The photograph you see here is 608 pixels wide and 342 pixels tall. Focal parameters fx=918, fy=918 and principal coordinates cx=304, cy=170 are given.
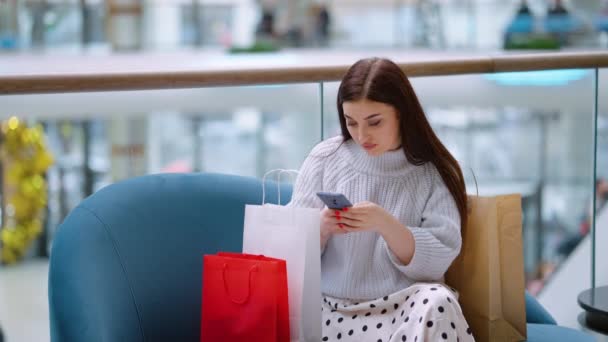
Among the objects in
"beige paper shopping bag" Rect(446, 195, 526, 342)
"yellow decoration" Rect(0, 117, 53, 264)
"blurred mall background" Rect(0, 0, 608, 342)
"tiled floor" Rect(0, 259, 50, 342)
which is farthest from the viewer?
"yellow decoration" Rect(0, 117, 53, 264)

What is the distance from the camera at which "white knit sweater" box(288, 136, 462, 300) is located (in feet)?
6.55

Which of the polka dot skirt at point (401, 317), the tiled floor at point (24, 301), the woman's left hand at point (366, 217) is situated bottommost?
the tiled floor at point (24, 301)

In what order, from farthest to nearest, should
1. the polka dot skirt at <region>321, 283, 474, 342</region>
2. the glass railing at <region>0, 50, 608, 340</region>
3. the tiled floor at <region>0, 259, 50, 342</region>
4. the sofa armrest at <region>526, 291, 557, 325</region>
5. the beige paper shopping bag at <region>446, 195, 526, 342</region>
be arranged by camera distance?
the glass railing at <region>0, 50, 608, 340</region> → the tiled floor at <region>0, 259, 50, 342</region> → the sofa armrest at <region>526, 291, 557, 325</region> → the beige paper shopping bag at <region>446, 195, 526, 342</region> → the polka dot skirt at <region>321, 283, 474, 342</region>

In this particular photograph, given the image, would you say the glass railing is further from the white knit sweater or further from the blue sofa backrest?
the white knit sweater

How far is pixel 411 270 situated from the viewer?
1993mm

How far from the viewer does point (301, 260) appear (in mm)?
1962

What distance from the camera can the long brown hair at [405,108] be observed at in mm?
1970

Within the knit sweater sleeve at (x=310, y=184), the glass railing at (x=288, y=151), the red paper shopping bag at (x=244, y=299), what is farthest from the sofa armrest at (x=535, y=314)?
the glass railing at (x=288, y=151)

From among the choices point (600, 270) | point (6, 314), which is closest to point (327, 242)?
point (600, 270)

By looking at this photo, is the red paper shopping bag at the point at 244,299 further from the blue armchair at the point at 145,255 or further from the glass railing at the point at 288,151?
the glass railing at the point at 288,151

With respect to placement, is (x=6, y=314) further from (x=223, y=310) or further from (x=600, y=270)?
(x=223, y=310)

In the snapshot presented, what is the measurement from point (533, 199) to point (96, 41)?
5.62m

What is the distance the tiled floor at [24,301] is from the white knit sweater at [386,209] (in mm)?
6731

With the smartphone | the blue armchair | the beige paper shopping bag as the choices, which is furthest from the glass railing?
the smartphone
